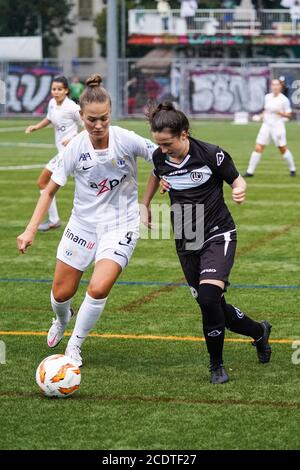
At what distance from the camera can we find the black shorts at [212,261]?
7.14m

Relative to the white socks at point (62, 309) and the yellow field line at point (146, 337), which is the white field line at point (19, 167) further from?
the white socks at point (62, 309)

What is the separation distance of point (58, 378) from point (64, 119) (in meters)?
8.46

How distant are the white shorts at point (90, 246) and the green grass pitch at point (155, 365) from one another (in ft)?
2.55

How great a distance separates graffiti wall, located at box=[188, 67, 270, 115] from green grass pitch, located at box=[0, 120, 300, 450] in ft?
117

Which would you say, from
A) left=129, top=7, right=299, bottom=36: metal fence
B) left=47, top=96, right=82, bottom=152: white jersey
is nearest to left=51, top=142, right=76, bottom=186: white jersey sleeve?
left=47, top=96, right=82, bottom=152: white jersey

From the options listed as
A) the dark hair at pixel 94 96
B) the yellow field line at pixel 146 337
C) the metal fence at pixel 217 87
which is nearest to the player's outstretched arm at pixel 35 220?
the dark hair at pixel 94 96

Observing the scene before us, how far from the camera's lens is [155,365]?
25.3 ft

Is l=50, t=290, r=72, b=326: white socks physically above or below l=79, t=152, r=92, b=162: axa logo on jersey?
below

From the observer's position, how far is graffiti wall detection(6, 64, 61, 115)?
51938 mm

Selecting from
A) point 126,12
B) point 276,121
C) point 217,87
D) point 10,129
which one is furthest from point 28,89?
point 276,121

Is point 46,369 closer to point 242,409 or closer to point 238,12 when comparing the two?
point 242,409

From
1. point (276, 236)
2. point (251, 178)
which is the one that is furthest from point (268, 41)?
point (276, 236)

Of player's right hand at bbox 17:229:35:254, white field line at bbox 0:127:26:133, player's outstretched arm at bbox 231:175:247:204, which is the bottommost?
white field line at bbox 0:127:26:133

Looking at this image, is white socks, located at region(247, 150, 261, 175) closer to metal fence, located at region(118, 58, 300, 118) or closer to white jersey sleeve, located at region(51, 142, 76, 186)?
white jersey sleeve, located at region(51, 142, 76, 186)
